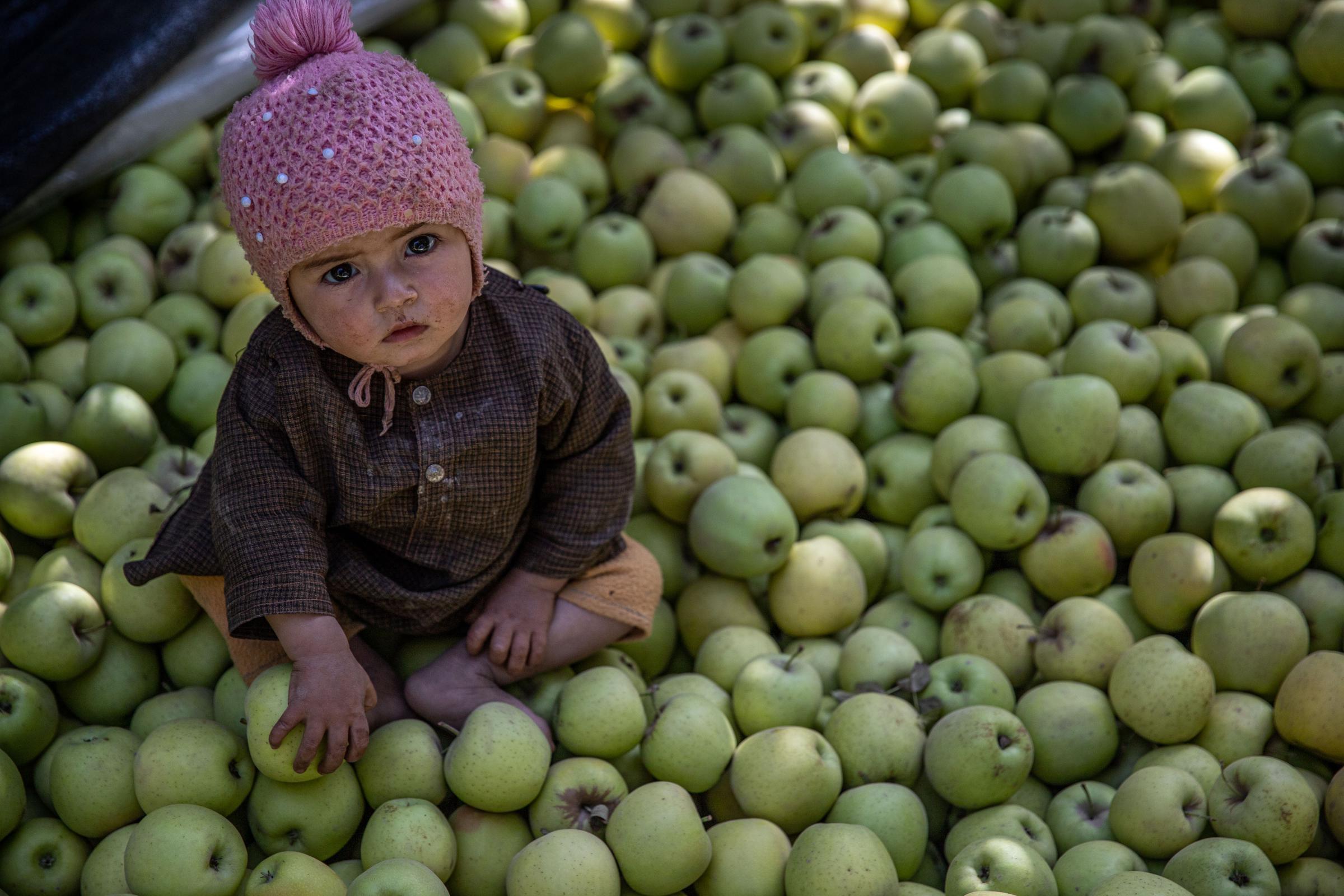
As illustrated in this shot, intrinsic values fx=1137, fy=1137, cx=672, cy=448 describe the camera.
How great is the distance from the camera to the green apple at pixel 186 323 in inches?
134

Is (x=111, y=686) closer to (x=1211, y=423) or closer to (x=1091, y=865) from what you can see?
(x=1091, y=865)

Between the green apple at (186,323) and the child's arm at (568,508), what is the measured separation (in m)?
1.39

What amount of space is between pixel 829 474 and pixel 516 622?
106cm

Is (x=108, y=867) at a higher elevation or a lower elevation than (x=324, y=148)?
lower

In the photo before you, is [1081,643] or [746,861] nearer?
[746,861]

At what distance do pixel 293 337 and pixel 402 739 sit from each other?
0.86m

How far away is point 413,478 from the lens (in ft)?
7.70

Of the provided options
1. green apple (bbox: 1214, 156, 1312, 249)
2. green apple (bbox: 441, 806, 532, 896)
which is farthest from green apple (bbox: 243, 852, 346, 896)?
green apple (bbox: 1214, 156, 1312, 249)

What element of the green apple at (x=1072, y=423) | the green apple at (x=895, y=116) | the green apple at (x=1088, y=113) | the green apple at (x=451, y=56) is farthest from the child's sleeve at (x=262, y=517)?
the green apple at (x=1088, y=113)

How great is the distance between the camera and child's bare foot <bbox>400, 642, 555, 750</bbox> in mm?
2500

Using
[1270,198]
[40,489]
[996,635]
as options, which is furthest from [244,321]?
[1270,198]

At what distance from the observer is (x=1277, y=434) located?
309 cm

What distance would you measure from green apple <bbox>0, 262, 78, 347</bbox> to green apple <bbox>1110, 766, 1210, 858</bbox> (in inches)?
123

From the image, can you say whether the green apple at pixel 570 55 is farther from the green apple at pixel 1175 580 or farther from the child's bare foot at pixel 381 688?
the green apple at pixel 1175 580
